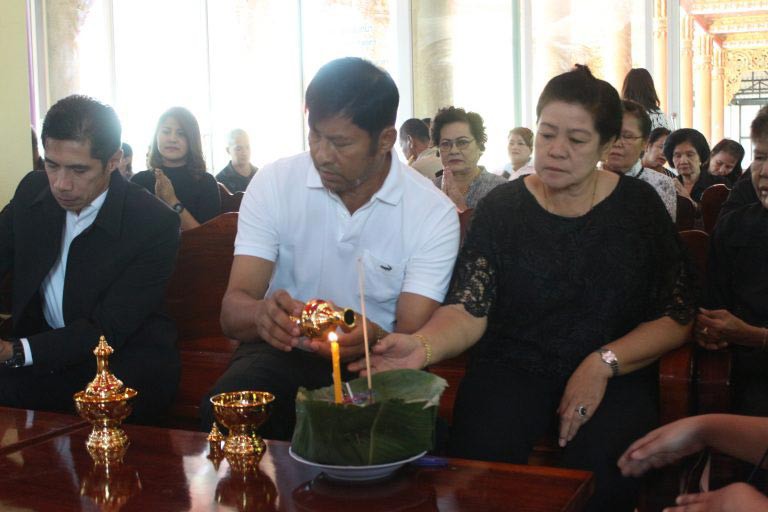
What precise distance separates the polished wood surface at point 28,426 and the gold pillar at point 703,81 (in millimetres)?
15285

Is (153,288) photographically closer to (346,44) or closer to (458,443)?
(458,443)

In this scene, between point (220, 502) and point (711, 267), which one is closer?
point (220, 502)

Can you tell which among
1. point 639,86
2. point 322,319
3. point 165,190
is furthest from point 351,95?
point 639,86

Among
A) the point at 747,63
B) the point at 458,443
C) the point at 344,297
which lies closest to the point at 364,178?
the point at 344,297

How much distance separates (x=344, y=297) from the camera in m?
2.29

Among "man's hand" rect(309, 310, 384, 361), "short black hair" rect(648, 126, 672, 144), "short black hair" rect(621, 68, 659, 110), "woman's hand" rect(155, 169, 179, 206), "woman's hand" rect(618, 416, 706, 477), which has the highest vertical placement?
"short black hair" rect(621, 68, 659, 110)

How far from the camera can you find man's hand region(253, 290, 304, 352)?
182 cm

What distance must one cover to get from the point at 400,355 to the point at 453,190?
2369mm

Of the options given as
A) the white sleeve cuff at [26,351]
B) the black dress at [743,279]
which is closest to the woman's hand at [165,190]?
the white sleeve cuff at [26,351]

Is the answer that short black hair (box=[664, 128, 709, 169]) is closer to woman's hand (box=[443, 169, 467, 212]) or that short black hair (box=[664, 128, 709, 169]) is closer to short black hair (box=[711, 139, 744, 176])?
short black hair (box=[711, 139, 744, 176])

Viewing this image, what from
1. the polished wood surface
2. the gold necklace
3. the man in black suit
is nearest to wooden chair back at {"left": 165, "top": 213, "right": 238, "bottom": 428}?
the man in black suit

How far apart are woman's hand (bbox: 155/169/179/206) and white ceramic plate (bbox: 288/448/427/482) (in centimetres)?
291

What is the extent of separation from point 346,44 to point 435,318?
7189mm

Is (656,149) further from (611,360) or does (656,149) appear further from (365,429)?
(365,429)
